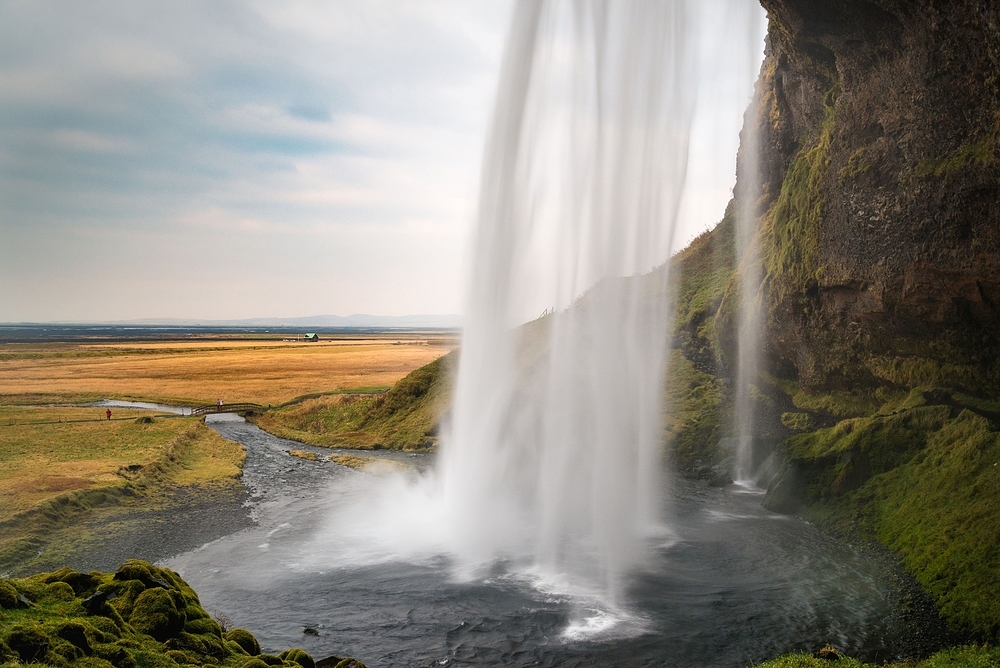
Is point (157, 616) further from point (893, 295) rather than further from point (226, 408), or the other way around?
point (226, 408)

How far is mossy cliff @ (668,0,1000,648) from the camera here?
23.0m

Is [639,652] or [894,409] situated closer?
[639,652]

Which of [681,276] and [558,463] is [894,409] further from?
[681,276]

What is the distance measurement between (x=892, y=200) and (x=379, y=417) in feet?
147

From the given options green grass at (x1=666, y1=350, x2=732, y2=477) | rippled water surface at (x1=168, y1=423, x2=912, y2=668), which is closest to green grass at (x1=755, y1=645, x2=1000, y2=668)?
rippled water surface at (x1=168, y1=423, x2=912, y2=668)

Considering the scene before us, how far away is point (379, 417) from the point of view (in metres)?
60.3

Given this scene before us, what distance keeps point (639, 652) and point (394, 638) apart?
653 cm

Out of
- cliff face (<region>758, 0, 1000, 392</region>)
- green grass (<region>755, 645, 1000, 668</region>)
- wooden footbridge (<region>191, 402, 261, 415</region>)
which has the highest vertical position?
cliff face (<region>758, 0, 1000, 392</region>)

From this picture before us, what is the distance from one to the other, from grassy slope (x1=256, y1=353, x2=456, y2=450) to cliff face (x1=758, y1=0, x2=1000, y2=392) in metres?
29.7

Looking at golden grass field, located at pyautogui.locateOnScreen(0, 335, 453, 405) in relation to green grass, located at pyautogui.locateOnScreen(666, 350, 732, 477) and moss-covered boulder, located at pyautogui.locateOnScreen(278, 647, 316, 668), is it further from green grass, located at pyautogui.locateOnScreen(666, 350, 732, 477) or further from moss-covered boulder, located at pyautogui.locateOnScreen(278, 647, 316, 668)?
moss-covered boulder, located at pyautogui.locateOnScreen(278, 647, 316, 668)

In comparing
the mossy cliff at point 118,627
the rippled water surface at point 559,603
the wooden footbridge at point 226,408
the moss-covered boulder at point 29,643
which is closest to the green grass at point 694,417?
the rippled water surface at point 559,603

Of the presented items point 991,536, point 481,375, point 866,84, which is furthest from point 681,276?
point 991,536

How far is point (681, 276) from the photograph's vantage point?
62906 millimetres

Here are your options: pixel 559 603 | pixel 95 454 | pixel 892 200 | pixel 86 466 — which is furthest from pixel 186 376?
pixel 892 200
